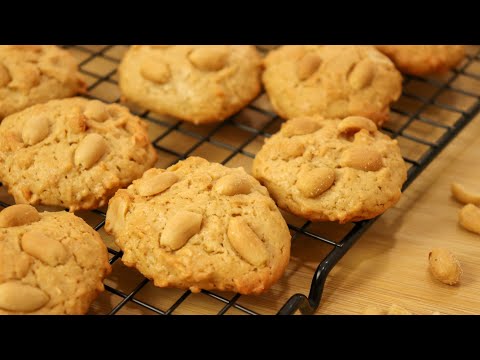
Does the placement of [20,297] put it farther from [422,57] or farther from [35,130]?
[422,57]

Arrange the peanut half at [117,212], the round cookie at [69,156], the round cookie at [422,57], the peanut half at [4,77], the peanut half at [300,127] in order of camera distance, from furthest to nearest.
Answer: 1. the round cookie at [422,57]
2. the peanut half at [4,77]
3. the peanut half at [300,127]
4. the round cookie at [69,156]
5. the peanut half at [117,212]

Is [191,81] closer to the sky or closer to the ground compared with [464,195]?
closer to the sky

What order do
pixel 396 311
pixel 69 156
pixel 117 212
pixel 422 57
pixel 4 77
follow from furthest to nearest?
pixel 422 57, pixel 4 77, pixel 69 156, pixel 117 212, pixel 396 311

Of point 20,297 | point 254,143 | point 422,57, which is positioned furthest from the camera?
point 422,57

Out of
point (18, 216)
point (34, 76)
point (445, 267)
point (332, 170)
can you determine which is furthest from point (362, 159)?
point (34, 76)

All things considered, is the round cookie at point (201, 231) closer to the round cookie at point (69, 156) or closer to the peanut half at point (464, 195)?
the round cookie at point (69, 156)

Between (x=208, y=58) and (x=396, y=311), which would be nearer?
(x=396, y=311)

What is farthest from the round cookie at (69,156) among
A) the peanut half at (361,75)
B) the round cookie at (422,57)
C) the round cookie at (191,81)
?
the round cookie at (422,57)

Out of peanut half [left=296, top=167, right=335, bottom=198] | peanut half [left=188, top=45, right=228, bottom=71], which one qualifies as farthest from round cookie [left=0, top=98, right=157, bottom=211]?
peanut half [left=296, top=167, right=335, bottom=198]
